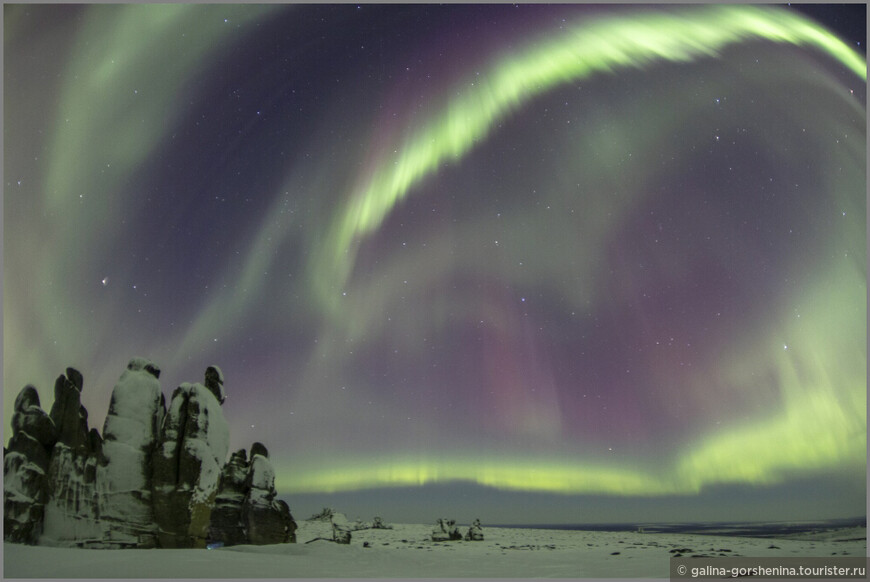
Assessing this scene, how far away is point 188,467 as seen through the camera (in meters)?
13.0

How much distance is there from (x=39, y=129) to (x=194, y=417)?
5.48 metres

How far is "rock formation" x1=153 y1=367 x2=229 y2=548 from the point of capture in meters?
12.9

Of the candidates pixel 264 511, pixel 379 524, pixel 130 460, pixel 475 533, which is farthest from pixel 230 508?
pixel 475 533

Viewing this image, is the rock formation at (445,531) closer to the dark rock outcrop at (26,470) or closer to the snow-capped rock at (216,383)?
the snow-capped rock at (216,383)

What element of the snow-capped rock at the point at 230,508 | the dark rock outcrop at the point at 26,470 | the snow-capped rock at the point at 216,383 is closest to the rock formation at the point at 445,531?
the snow-capped rock at the point at 230,508

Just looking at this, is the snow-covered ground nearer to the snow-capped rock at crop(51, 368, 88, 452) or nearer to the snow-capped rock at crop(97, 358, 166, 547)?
the snow-capped rock at crop(97, 358, 166, 547)

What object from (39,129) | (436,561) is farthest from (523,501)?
(39,129)

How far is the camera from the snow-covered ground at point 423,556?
12.5 meters

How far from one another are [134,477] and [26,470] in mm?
1695

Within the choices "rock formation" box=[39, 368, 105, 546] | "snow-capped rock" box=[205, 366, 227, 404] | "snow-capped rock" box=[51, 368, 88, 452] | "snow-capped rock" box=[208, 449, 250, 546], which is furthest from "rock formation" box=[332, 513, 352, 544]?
"snow-capped rock" box=[51, 368, 88, 452]

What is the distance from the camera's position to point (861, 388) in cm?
1372

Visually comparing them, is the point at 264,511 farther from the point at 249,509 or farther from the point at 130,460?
the point at 130,460

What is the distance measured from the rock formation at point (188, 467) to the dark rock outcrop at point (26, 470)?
1781mm

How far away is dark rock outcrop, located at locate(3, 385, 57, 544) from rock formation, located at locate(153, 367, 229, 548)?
178 cm
